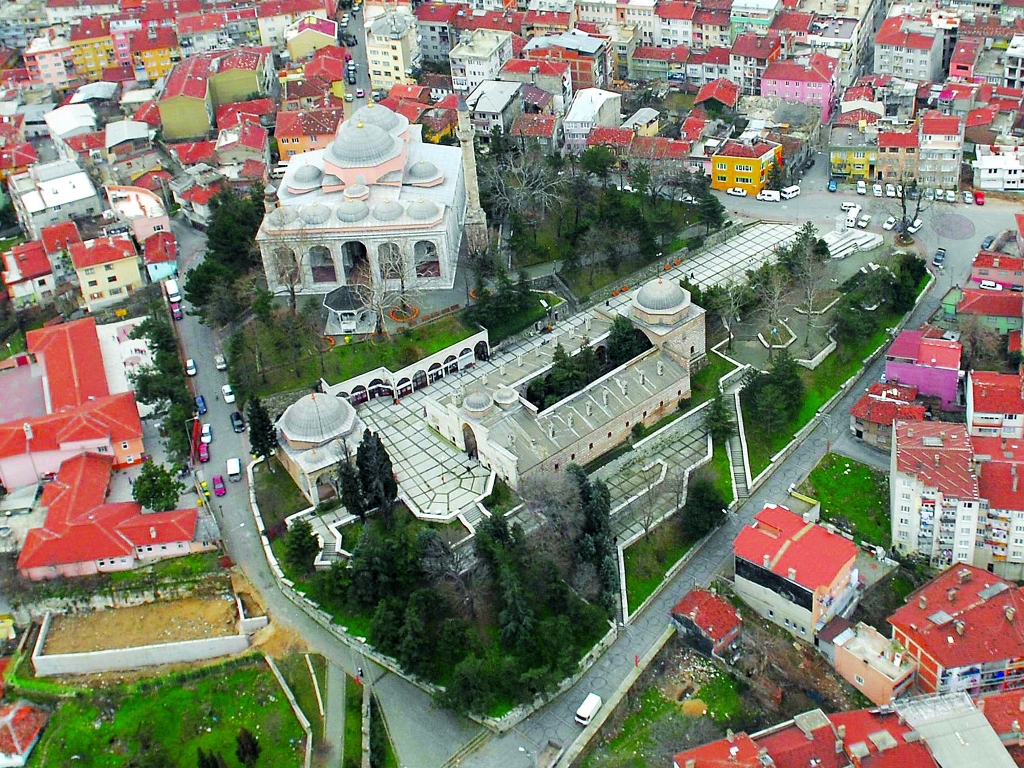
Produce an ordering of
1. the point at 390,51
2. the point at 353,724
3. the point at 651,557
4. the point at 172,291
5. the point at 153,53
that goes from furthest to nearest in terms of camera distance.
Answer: the point at 153,53 < the point at 390,51 < the point at 172,291 < the point at 651,557 < the point at 353,724

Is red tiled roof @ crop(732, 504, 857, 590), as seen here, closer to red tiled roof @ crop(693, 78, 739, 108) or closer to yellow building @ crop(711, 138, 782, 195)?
yellow building @ crop(711, 138, 782, 195)

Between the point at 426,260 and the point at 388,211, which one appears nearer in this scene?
the point at 388,211

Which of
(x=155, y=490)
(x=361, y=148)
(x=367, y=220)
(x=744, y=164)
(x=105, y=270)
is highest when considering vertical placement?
(x=361, y=148)

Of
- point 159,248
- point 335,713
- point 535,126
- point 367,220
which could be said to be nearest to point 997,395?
point 367,220

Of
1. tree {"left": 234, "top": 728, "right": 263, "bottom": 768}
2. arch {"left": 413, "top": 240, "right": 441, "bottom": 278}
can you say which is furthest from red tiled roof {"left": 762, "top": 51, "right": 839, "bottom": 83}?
tree {"left": 234, "top": 728, "right": 263, "bottom": 768}

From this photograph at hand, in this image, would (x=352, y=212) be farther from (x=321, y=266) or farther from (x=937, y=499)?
(x=937, y=499)

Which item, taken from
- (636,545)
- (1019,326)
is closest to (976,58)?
(1019,326)

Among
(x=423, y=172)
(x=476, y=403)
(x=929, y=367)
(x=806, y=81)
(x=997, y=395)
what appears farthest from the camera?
(x=806, y=81)

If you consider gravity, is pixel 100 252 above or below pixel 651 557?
above
